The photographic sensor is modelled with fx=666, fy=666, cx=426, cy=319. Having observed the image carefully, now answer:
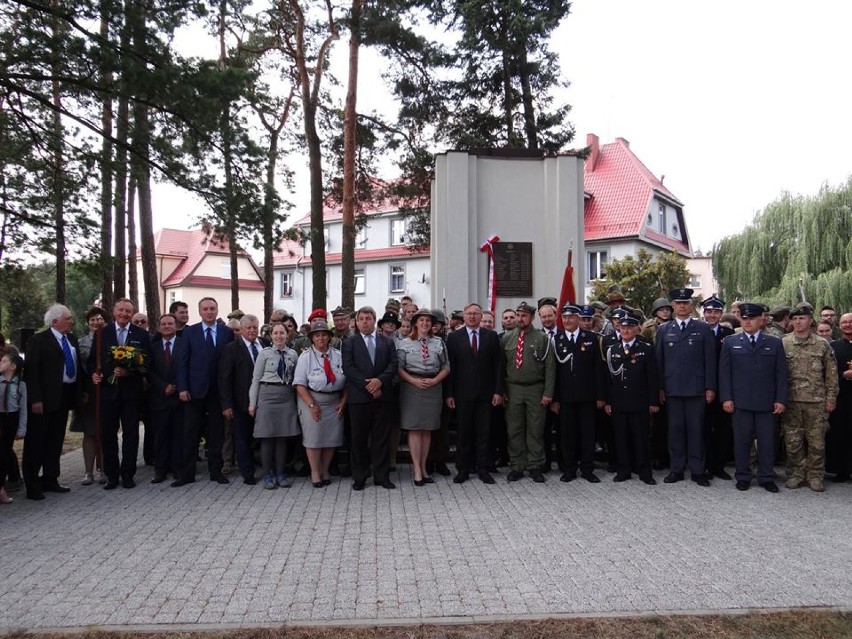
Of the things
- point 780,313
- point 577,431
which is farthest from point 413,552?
point 780,313

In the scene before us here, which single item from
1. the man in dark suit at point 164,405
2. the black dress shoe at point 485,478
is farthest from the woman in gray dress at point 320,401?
the black dress shoe at point 485,478

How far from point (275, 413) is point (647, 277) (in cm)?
1842

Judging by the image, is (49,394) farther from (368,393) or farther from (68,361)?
(368,393)

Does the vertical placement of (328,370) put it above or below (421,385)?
above

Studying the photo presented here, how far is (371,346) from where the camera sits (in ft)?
23.1

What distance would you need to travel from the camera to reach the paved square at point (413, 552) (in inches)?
151

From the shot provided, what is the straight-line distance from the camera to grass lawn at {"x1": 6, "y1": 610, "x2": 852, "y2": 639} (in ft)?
11.3

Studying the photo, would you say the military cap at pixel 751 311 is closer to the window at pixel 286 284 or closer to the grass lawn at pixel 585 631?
the grass lawn at pixel 585 631

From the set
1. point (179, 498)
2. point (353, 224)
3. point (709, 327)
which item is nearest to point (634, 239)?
point (353, 224)

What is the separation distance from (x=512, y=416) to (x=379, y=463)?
1557mm

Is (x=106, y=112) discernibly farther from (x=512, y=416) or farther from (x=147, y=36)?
(x=512, y=416)

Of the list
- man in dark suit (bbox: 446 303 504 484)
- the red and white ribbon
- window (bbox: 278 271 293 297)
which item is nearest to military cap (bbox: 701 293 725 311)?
man in dark suit (bbox: 446 303 504 484)

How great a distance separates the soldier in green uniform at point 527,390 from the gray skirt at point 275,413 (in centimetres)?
238

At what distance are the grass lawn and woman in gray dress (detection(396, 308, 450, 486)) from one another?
137 inches
